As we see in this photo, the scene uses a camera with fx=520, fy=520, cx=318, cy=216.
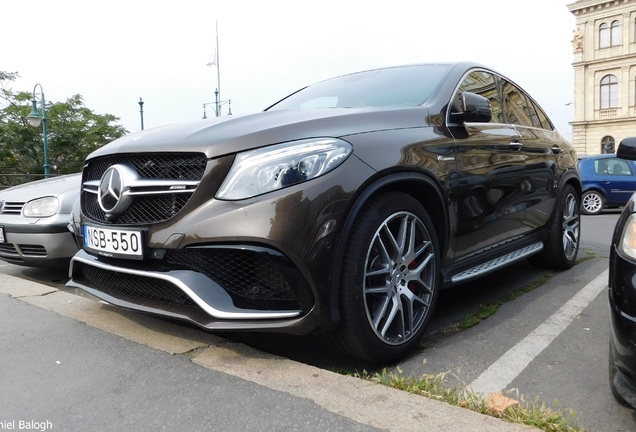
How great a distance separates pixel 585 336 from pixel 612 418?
949 mm

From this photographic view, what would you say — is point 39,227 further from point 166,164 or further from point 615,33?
point 615,33

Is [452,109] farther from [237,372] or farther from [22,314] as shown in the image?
[22,314]

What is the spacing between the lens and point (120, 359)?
88.9 inches

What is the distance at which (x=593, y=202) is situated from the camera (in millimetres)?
11797

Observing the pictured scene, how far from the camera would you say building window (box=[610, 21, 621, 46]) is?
47.9 meters

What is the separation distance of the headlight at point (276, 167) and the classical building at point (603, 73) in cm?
5192

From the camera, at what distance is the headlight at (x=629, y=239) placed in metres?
1.70

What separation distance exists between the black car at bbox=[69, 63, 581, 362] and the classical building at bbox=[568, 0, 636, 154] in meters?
51.2

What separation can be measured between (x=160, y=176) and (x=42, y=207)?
2254 millimetres

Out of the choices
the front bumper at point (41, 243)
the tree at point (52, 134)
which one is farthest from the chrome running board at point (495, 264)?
the tree at point (52, 134)

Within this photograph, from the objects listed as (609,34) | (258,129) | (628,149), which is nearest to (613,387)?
(628,149)

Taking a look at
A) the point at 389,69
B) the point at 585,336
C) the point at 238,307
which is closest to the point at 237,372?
the point at 238,307

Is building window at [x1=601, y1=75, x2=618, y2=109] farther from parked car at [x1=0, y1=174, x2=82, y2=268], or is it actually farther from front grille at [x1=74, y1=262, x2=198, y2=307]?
front grille at [x1=74, y1=262, x2=198, y2=307]

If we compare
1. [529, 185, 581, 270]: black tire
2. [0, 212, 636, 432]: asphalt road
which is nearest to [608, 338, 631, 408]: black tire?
[0, 212, 636, 432]: asphalt road
